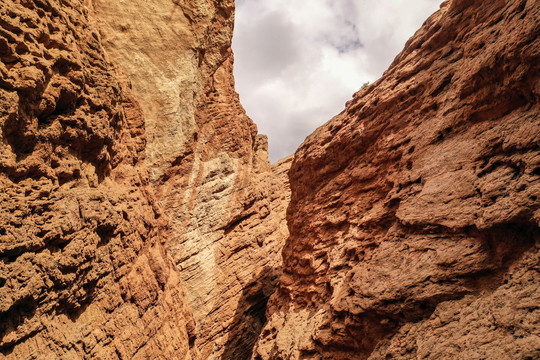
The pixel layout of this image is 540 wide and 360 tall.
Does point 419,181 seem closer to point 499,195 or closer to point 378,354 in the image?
point 499,195

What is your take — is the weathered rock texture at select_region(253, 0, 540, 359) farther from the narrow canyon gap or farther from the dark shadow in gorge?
the dark shadow in gorge

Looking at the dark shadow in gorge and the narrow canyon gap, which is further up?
the narrow canyon gap

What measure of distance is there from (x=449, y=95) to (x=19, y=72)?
30.8ft

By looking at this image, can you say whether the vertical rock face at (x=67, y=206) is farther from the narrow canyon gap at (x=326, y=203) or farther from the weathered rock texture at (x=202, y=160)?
the weathered rock texture at (x=202, y=160)

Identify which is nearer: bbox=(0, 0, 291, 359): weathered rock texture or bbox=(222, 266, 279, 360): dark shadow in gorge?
bbox=(0, 0, 291, 359): weathered rock texture

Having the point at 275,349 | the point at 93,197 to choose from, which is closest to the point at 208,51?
the point at 93,197

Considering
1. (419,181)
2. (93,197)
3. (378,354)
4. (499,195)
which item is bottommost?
(378,354)

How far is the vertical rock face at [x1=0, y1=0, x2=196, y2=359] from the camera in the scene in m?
4.68

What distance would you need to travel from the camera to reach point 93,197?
6527 millimetres

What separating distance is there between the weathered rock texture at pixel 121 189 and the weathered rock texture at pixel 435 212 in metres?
4.77

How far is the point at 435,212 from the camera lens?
6.15 meters

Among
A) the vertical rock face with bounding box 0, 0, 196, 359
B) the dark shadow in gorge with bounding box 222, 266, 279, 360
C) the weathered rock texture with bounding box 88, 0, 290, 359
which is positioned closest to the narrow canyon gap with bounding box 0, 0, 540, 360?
the vertical rock face with bounding box 0, 0, 196, 359

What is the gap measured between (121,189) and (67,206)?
2200 millimetres

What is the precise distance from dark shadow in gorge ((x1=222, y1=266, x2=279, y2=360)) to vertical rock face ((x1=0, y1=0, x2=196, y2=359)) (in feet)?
22.4
